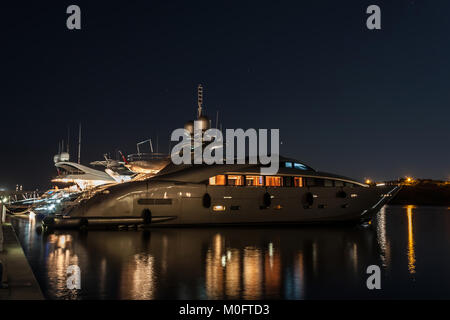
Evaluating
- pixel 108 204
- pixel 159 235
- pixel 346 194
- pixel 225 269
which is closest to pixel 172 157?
pixel 108 204

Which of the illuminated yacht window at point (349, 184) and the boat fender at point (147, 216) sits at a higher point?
the illuminated yacht window at point (349, 184)

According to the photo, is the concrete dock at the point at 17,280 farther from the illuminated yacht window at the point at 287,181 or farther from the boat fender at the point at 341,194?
the boat fender at the point at 341,194

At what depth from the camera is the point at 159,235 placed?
2277 cm

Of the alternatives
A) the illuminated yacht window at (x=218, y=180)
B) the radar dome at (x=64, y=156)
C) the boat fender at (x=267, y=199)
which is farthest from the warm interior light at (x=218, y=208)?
the radar dome at (x=64, y=156)

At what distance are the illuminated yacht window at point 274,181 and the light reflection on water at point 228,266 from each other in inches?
280

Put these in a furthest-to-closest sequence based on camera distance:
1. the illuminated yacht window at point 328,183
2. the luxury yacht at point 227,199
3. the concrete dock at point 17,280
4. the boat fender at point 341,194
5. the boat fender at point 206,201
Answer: the boat fender at point 341,194 < the illuminated yacht window at point 328,183 < the boat fender at point 206,201 < the luxury yacht at point 227,199 < the concrete dock at point 17,280

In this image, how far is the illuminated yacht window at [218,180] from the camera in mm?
27250

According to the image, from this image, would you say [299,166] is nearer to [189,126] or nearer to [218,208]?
[218,208]

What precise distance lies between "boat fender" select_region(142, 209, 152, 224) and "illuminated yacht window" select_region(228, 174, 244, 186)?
223 inches

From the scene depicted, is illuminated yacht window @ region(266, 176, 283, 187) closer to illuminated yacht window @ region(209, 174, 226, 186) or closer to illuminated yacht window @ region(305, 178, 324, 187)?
illuminated yacht window @ region(305, 178, 324, 187)

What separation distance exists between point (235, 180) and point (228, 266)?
1515cm

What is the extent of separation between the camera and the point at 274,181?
28.2 meters

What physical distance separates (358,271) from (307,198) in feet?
52.5

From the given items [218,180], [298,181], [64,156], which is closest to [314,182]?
[298,181]
